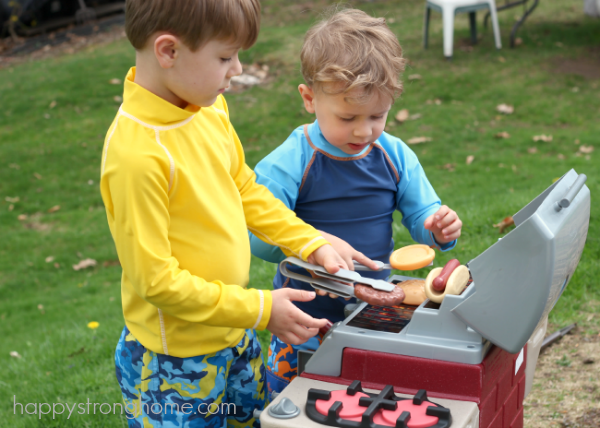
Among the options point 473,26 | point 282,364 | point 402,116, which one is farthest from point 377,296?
point 473,26

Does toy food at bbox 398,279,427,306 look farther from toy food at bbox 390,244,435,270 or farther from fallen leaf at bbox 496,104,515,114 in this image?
fallen leaf at bbox 496,104,515,114

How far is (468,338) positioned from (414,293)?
0.27 meters

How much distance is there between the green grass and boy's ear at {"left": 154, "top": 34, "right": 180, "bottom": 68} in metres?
1.57

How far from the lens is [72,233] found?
20.2 feet

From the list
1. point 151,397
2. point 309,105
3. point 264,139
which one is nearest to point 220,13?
point 309,105

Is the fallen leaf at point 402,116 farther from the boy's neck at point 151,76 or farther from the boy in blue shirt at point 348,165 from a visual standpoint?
the boy's neck at point 151,76

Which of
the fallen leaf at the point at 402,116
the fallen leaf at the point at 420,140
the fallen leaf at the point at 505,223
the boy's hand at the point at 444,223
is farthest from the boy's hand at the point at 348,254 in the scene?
the fallen leaf at the point at 402,116

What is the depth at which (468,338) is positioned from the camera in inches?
56.0

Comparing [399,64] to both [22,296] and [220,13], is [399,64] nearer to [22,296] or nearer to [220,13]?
[220,13]

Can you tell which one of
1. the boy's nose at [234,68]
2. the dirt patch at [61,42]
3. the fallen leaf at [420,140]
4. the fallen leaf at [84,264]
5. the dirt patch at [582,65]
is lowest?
the fallen leaf at [84,264]

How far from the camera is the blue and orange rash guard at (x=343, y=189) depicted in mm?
1968

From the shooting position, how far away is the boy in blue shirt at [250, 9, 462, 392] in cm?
181

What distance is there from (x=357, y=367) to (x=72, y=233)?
17.3ft

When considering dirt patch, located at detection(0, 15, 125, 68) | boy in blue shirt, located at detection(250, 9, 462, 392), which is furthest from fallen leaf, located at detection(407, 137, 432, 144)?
dirt patch, located at detection(0, 15, 125, 68)
